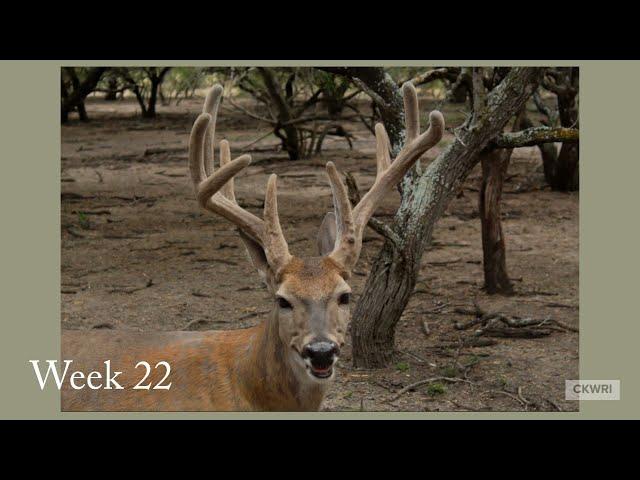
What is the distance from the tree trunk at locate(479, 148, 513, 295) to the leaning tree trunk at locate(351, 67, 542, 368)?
0.98 metres

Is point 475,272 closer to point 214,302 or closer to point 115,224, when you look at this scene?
point 214,302

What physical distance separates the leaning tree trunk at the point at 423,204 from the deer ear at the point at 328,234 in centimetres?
187

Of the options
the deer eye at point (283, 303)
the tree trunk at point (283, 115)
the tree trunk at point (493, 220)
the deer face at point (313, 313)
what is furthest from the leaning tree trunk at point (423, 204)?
the tree trunk at point (283, 115)

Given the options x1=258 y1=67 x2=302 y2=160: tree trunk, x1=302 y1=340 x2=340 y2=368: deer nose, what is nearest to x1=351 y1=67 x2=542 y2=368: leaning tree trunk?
x1=302 y1=340 x2=340 y2=368: deer nose

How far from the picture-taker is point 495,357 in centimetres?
723

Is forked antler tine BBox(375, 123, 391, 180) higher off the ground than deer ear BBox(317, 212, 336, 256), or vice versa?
forked antler tine BBox(375, 123, 391, 180)

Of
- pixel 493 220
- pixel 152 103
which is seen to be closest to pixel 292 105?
pixel 152 103

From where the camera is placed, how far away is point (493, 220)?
8.35 m

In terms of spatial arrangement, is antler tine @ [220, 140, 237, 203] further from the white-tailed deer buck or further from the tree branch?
the tree branch

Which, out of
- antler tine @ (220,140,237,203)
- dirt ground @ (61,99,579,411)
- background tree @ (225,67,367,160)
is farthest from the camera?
background tree @ (225,67,367,160)

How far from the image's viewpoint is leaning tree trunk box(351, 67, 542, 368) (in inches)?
266

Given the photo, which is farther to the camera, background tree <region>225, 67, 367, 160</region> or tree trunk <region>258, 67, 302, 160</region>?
tree trunk <region>258, 67, 302, 160</region>

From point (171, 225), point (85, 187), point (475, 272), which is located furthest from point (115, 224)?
point (475, 272)

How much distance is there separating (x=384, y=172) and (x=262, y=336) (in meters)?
1.09
